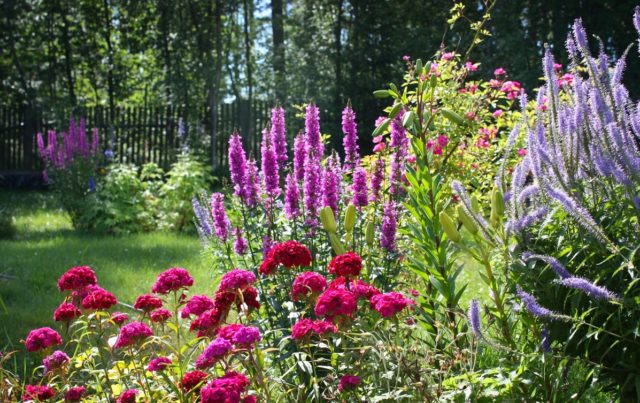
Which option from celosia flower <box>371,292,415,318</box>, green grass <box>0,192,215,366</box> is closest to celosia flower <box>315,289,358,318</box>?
celosia flower <box>371,292,415,318</box>

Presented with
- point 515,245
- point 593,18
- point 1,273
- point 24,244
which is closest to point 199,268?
point 1,273

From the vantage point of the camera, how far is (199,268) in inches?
267

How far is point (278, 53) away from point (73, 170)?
8.39 meters

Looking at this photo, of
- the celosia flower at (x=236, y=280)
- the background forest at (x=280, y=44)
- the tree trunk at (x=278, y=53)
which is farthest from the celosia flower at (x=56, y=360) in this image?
the tree trunk at (x=278, y=53)

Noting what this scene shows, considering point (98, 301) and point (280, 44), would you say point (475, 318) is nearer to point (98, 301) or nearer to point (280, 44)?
point (98, 301)

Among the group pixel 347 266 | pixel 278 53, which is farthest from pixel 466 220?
pixel 278 53

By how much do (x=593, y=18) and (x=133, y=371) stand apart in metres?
16.0

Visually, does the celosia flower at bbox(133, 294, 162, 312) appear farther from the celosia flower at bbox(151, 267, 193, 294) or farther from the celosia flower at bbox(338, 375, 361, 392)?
the celosia flower at bbox(338, 375, 361, 392)

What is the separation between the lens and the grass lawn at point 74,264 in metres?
5.27

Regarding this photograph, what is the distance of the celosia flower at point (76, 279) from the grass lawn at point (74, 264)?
1.91 metres

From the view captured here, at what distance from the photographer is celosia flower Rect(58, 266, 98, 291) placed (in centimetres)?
269

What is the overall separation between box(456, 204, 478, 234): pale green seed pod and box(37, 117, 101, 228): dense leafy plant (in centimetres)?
771

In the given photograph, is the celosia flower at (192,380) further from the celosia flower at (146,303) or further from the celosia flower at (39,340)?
the celosia flower at (39,340)

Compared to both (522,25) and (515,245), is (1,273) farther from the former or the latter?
(522,25)
